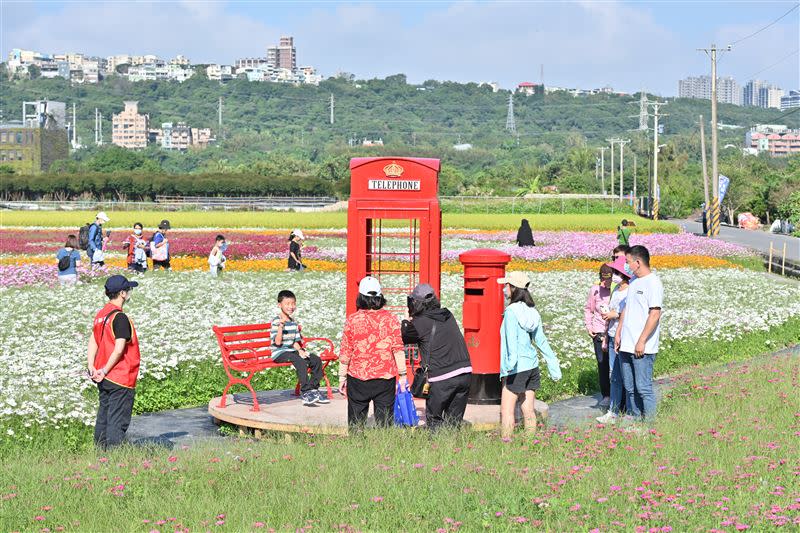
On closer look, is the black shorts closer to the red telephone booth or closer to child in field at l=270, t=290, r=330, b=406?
the red telephone booth

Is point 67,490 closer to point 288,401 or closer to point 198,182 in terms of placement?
point 288,401

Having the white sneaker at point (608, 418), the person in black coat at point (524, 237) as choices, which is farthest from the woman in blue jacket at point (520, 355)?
the person in black coat at point (524, 237)

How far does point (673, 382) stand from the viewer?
1625 centimetres

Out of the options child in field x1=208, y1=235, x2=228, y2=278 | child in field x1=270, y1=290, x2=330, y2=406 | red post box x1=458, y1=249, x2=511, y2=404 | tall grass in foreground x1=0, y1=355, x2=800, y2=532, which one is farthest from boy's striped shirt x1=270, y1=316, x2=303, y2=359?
child in field x1=208, y1=235, x2=228, y2=278

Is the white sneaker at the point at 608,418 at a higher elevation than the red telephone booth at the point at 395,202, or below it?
below

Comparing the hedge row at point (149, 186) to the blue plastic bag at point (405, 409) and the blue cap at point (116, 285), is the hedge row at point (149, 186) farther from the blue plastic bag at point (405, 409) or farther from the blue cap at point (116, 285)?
the blue plastic bag at point (405, 409)

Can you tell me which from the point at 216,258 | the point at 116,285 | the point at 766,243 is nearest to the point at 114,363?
the point at 116,285

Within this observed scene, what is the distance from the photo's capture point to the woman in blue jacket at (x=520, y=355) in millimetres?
11842

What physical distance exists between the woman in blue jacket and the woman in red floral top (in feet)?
3.87

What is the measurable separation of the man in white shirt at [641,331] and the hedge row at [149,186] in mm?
96024

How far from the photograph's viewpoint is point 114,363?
11172 mm

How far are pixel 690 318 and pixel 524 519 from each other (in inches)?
583

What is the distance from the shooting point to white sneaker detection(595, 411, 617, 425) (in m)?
12.7

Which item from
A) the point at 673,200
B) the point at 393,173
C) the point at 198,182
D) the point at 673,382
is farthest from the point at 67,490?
the point at 673,200
